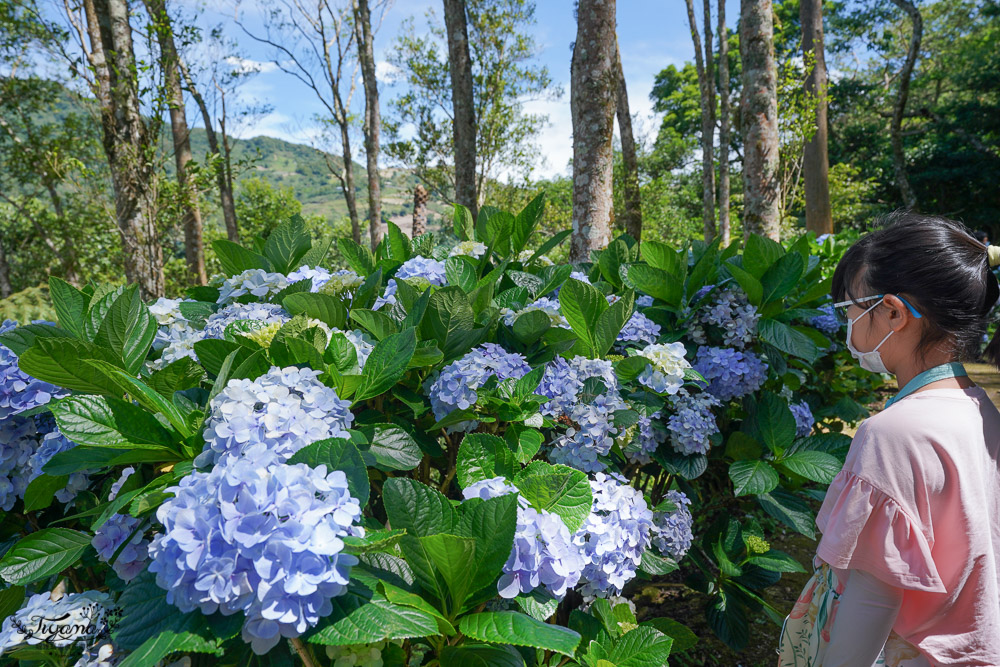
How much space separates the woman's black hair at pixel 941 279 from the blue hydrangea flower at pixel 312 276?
143 centimetres

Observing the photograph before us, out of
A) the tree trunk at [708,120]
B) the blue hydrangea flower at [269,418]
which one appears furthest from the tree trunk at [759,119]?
the tree trunk at [708,120]

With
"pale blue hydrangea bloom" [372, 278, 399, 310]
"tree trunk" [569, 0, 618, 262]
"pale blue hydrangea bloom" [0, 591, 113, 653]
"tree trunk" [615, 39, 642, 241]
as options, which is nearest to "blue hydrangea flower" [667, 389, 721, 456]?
"pale blue hydrangea bloom" [372, 278, 399, 310]

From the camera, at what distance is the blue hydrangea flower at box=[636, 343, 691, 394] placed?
1.45 metres

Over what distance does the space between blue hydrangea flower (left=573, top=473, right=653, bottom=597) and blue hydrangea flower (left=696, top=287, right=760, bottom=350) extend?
32.3 inches

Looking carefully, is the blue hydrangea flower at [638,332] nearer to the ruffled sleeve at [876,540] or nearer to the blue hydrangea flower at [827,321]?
the ruffled sleeve at [876,540]

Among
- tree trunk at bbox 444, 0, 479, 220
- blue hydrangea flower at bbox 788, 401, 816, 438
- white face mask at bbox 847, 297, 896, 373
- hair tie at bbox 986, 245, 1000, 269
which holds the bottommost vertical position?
blue hydrangea flower at bbox 788, 401, 816, 438

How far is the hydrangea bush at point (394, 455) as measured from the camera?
2.31 ft

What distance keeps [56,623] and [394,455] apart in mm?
544

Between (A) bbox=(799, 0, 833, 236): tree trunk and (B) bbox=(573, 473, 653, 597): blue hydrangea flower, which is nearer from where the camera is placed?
(B) bbox=(573, 473, 653, 597): blue hydrangea flower

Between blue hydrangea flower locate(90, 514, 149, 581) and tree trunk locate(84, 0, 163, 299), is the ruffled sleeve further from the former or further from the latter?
tree trunk locate(84, 0, 163, 299)

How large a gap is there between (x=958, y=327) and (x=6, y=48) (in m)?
14.5

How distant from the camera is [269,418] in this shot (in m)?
0.86

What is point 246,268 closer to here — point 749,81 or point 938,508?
point 938,508

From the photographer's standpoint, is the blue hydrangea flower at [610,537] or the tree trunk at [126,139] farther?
the tree trunk at [126,139]
